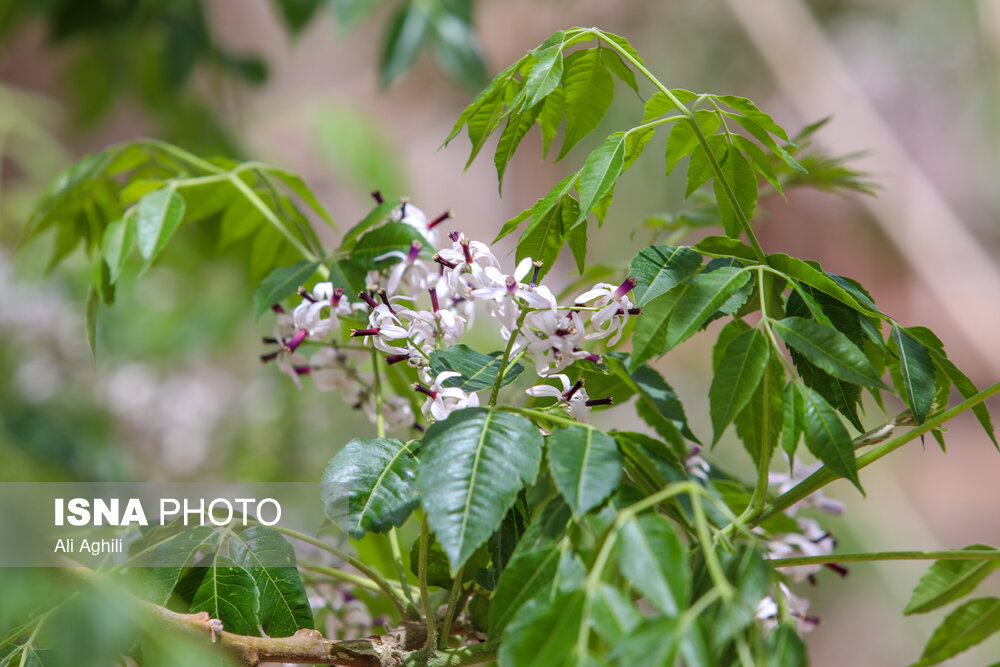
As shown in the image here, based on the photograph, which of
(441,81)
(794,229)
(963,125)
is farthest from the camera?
(794,229)

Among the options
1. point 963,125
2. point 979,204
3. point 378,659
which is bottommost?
point 378,659

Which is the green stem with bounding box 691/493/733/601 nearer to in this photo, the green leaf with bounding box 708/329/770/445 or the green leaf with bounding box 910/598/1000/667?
the green leaf with bounding box 708/329/770/445

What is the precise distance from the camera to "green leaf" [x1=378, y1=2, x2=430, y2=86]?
3.33ft

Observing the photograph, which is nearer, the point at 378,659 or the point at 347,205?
the point at 378,659

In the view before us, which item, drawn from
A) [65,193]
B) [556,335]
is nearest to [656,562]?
[556,335]

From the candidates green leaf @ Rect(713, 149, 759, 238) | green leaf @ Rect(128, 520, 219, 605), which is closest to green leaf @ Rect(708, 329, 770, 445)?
green leaf @ Rect(713, 149, 759, 238)

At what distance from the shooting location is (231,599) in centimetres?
33

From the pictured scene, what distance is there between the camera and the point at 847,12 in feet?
11.0

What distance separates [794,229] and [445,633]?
12.3 feet

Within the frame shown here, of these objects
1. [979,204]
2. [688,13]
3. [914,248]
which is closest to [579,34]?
[914,248]

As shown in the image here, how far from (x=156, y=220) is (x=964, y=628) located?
0.46m

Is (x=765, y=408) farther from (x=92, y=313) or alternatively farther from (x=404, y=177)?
(x=404, y=177)

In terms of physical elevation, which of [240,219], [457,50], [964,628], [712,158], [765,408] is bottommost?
[964,628]

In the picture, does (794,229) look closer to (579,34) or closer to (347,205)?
(347,205)
